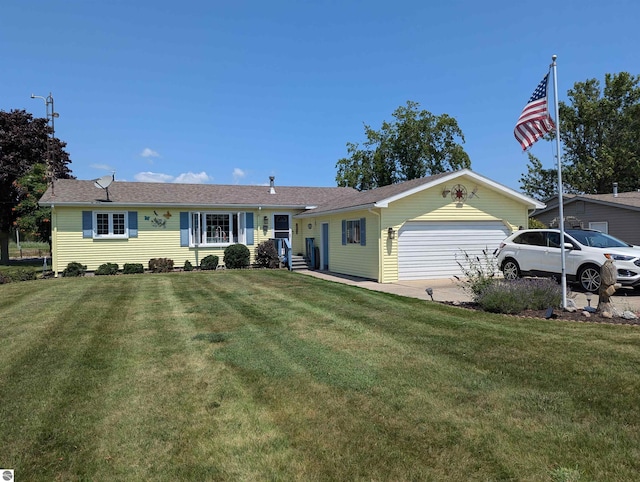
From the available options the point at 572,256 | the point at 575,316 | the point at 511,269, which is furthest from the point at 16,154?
the point at 575,316

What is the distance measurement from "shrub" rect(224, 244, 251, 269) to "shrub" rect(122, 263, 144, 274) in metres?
3.53

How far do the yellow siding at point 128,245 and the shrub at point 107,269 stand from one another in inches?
25.1

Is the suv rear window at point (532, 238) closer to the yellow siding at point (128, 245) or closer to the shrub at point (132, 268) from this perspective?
the yellow siding at point (128, 245)

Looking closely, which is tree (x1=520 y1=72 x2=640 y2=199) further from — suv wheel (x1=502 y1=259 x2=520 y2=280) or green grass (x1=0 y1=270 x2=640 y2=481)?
green grass (x1=0 y1=270 x2=640 y2=481)

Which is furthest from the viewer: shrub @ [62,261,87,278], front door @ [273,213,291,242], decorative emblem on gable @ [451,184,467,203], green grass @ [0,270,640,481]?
front door @ [273,213,291,242]

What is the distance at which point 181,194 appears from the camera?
19.9 m

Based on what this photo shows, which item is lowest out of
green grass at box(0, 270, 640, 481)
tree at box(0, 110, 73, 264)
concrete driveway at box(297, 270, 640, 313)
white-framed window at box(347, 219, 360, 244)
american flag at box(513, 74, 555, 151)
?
green grass at box(0, 270, 640, 481)

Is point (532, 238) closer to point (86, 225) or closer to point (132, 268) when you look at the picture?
point (132, 268)

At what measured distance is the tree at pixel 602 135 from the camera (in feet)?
109

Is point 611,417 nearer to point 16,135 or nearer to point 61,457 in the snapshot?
point 61,457

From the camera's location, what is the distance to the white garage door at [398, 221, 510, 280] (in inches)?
544

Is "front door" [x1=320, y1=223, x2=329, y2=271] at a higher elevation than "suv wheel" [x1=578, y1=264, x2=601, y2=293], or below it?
higher

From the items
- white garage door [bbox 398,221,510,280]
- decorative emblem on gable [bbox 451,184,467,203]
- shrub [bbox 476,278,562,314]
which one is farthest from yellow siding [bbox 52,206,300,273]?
shrub [bbox 476,278,562,314]

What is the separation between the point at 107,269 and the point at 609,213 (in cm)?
2214
